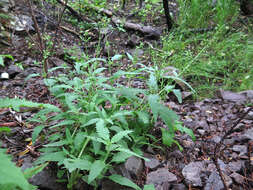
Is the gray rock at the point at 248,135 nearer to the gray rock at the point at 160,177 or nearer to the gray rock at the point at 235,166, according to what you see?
the gray rock at the point at 235,166

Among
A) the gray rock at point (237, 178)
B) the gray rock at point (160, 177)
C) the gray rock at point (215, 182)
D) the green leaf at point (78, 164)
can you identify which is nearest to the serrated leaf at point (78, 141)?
the green leaf at point (78, 164)

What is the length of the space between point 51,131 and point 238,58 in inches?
110

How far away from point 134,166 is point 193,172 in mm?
383

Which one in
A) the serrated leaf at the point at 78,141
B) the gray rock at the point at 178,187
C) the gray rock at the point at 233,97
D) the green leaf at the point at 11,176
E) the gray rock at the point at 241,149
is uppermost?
the gray rock at the point at 233,97

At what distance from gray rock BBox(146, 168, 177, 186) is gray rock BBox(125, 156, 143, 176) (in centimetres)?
7

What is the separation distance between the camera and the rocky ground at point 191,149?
1121 mm

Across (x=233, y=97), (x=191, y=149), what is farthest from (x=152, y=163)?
(x=233, y=97)

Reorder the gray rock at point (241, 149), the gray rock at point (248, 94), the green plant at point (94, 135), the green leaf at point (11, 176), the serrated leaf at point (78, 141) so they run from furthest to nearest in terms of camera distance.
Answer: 1. the gray rock at point (248, 94)
2. the gray rock at point (241, 149)
3. the serrated leaf at point (78, 141)
4. the green plant at point (94, 135)
5. the green leaf at point (11, 176)

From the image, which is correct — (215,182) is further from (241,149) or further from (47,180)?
(47,180)

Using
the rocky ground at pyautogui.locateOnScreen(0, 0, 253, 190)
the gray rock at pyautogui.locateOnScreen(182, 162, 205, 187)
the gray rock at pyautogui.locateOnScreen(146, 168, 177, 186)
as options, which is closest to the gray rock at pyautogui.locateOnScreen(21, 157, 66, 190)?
the rocky ground at pyautogui.locateOnScreen(0, 0, 253, 190)

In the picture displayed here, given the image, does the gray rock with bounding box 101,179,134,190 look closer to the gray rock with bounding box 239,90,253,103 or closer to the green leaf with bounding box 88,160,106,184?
the green leaf with bounding box 88,160,106,184

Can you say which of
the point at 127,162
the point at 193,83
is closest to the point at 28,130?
the point at 127,162

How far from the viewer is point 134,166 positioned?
1.19 metres

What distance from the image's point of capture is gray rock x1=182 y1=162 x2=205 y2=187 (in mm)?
1146
